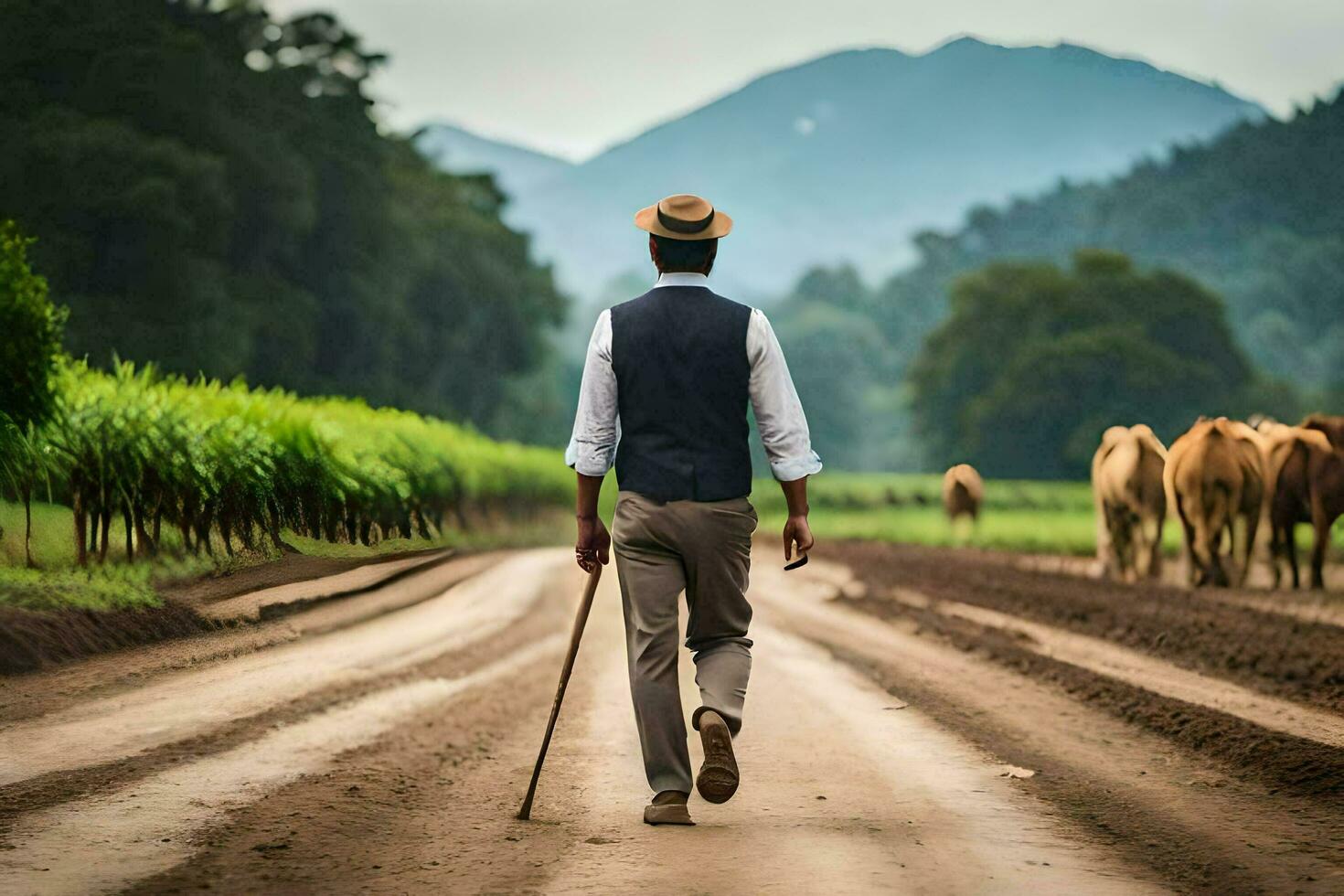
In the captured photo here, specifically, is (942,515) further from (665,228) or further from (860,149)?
(860,149)

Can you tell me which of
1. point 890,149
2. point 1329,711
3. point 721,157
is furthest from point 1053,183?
point 1329,711

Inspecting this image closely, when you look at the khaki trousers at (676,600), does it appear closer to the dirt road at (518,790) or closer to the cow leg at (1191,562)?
the dirt road at (518,790)

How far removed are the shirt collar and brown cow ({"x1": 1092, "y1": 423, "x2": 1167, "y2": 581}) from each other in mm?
15239

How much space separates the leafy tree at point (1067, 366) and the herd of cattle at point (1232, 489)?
11.4 metres

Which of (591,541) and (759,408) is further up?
(759,408)

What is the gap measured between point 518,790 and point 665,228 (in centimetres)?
229

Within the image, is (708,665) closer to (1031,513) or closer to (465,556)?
(465,556)

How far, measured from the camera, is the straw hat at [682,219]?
4.97m

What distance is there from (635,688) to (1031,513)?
22.1 metres

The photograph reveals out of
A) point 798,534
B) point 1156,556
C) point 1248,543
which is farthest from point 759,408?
point 1156,556

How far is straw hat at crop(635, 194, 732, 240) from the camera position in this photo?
4969 mm

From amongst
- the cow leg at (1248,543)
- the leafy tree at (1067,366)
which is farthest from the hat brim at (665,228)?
the leafy tree at (1067,366)

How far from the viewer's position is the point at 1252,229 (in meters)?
61.9

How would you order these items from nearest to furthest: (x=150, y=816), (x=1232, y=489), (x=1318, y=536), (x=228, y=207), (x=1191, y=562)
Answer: (x=150, y=816)
(x=228, y=207)
(x=1318, y=536)
(x=1232, y=489)
(x=1191, y=562)
